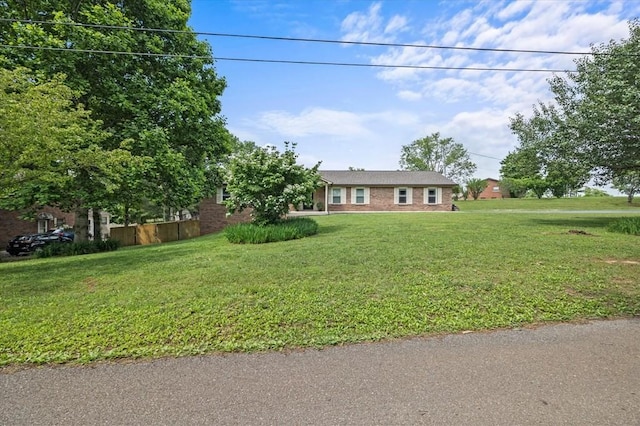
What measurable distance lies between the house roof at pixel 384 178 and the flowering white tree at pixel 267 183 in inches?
581

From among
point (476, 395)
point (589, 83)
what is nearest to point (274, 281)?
point (476, 395)

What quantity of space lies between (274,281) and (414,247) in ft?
14.0

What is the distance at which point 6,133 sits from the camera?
6.47 m

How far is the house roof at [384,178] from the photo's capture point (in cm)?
2762

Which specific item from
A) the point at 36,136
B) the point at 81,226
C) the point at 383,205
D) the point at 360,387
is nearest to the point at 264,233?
the point at 36,136

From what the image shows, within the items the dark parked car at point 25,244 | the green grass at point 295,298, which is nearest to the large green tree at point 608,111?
the green grass at point 295,298

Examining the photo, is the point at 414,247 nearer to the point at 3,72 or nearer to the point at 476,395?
the point at 476,395

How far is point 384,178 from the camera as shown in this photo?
1128 inches

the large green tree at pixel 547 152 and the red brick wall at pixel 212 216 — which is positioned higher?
the large green tree at pixel 547 152

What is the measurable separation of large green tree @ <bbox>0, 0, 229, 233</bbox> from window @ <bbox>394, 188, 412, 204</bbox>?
687 inches

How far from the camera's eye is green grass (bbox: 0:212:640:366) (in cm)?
356

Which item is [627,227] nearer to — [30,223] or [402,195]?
[402,195]

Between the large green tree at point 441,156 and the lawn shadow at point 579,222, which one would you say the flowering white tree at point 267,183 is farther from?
the large green tree at point 441,156

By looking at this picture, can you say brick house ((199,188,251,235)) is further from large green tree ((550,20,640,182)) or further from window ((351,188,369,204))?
large green tree ((550,20,640,182))
